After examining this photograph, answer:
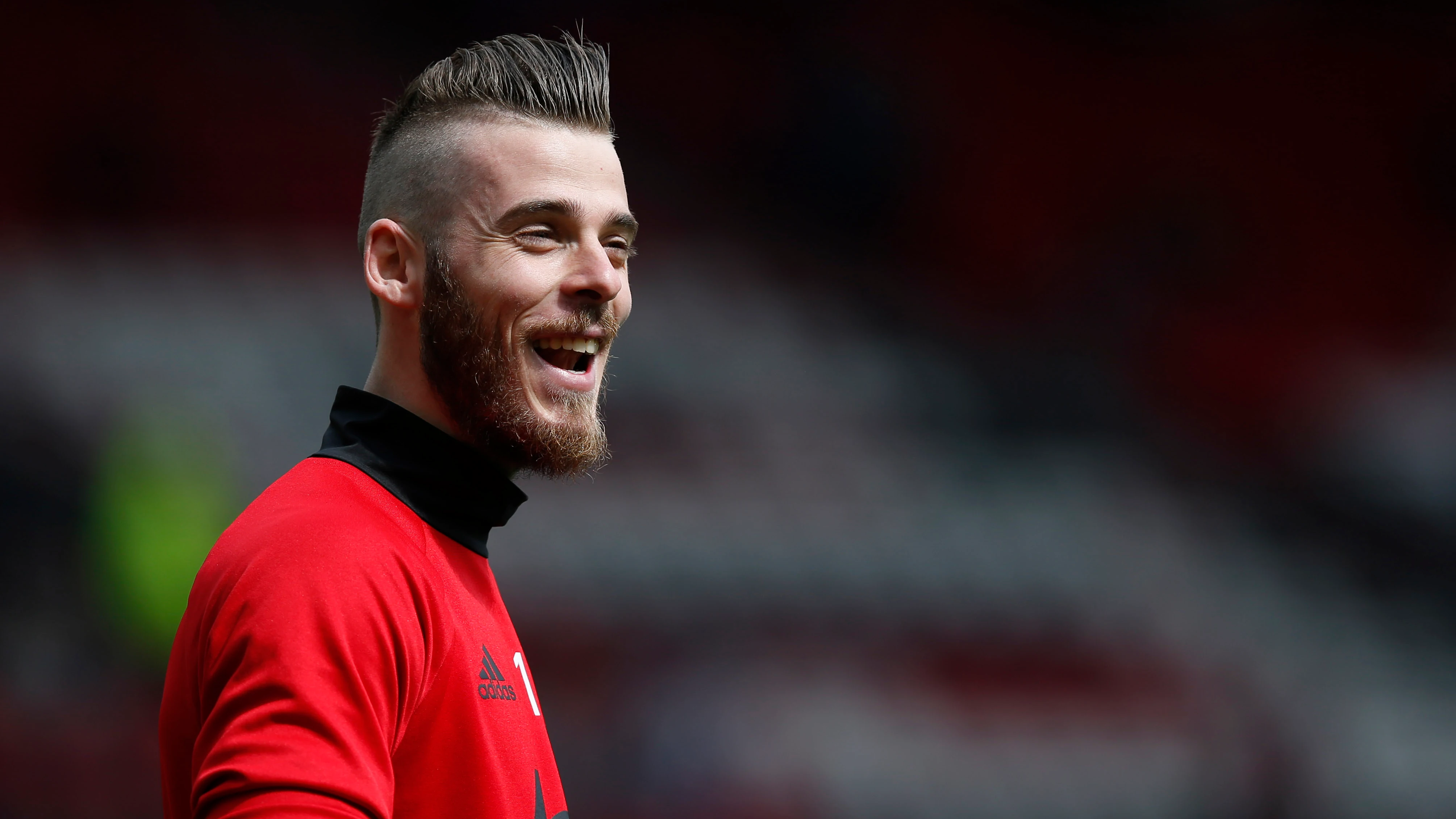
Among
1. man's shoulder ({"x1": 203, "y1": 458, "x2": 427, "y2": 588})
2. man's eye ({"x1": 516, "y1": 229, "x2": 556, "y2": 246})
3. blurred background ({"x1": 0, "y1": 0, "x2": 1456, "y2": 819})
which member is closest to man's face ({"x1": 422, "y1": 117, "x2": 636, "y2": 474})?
man's eye ({"x1": 516, "y1": 229, "x2": 556, "y2": 246})

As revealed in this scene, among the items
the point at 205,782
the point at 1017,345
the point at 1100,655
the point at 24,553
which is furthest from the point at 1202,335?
the point at 205,782

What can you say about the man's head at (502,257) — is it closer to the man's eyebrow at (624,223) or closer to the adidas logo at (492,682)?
the man's eyebrow at (624,223)

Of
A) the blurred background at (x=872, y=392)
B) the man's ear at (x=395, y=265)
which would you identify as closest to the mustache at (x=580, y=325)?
the man's ear at (x=395, y=265)

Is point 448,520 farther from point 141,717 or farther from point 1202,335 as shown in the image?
point 1202,335

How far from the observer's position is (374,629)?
0.81m

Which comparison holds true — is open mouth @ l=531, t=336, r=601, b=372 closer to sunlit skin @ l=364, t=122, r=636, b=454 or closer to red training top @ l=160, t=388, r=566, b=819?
sunlit skin @ l=364, t=122, r=636, b=454

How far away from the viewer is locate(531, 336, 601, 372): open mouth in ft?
3.57

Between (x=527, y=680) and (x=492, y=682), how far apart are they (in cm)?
11

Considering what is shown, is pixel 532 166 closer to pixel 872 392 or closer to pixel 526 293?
pixel 526 293

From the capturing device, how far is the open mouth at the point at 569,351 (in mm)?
1087

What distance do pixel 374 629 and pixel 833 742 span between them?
391cm

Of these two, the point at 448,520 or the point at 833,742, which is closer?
the point at 448,520

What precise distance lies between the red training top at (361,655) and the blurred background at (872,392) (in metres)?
3.19

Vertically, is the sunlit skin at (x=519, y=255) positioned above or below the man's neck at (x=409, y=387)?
above
